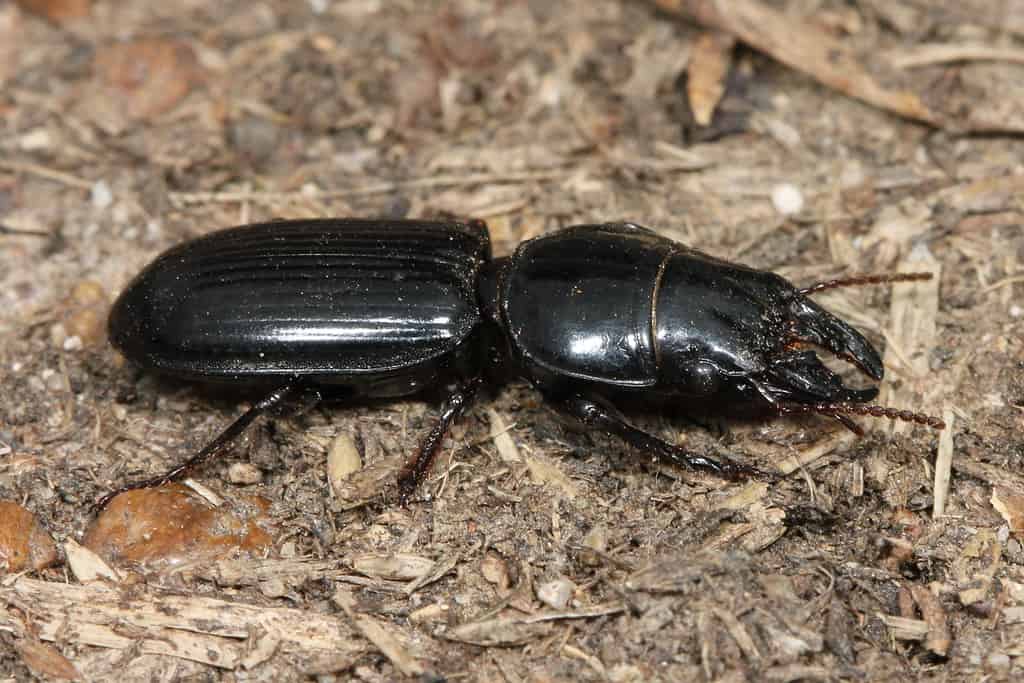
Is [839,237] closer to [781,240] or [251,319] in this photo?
[781,240]

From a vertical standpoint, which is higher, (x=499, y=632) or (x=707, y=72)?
(x=707, y=72)

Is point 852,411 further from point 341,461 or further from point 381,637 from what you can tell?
point 341,461

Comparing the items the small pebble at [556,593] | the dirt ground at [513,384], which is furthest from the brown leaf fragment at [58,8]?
the small pebble at [556,593]

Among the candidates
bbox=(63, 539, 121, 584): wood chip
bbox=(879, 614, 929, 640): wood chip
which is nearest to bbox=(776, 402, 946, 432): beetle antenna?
bbox=(879, 614, 929, 640): wood chip

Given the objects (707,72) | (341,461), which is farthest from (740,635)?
(707,72)

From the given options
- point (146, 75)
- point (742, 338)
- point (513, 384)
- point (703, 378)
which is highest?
point (146, 75)

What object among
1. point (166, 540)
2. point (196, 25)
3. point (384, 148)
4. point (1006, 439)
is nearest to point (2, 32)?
point (196, 25)

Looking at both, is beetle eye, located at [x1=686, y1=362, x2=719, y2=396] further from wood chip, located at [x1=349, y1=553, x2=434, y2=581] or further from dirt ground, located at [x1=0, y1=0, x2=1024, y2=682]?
wood chip, located at [x1=349, y1=553, x2=434, y2=581]
